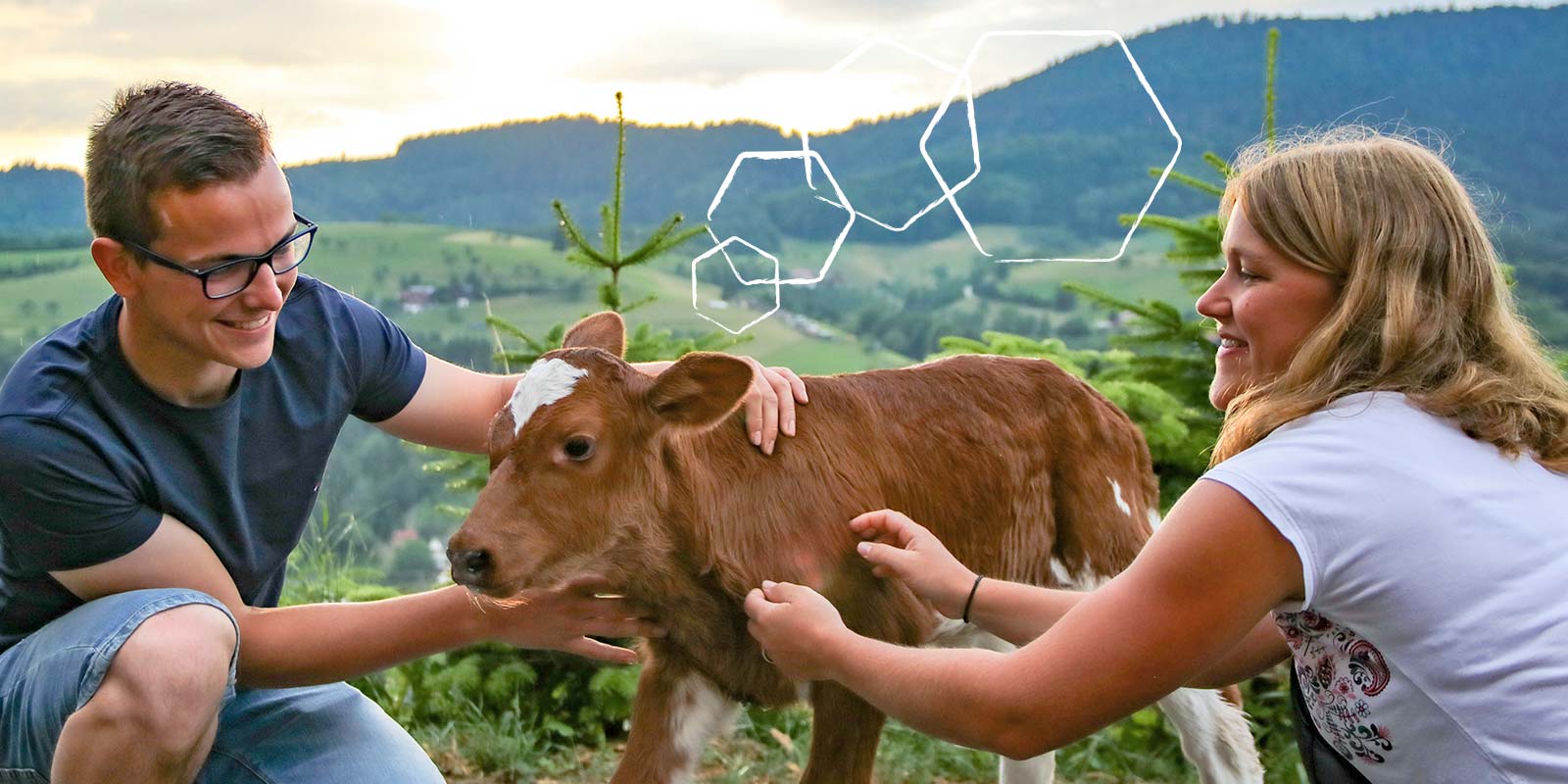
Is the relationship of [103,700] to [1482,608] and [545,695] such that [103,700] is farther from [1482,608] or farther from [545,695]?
[545,695]

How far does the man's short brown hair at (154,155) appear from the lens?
2.73 metres

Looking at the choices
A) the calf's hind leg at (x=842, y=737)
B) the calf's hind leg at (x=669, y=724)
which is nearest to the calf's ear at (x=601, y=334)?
the calf's hind leg at (x=669, y=724)

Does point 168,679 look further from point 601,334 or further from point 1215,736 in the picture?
point 1215,736

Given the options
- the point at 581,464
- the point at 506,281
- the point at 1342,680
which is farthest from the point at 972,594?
the point at 506,281

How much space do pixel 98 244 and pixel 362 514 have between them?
465 cm

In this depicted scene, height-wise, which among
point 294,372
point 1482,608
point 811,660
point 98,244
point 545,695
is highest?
point 98,244

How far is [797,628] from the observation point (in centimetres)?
264

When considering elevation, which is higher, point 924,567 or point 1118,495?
point 924,567

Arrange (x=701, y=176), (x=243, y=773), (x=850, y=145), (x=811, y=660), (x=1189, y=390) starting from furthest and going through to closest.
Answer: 1. (x=850, y=145)
2. (x=701, y=176)
3. (x=1189, y=390)
4. (x=243, y=773)
5. (x=811, y=660)

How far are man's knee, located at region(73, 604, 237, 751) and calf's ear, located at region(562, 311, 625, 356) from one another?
3.65ft

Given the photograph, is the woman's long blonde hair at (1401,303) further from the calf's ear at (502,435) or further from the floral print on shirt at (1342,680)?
the calf's ear at (502,435)

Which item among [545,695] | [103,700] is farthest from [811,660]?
[545,695]

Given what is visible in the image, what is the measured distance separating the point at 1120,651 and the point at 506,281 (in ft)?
23.1

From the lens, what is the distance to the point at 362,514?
23.6ft
